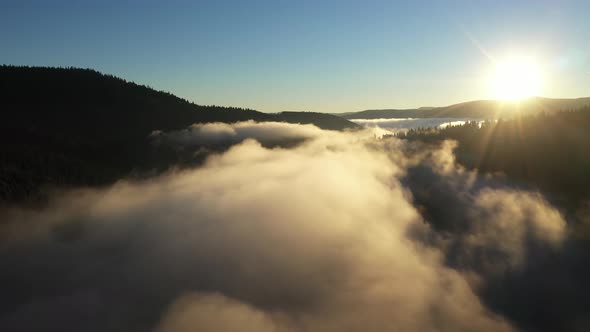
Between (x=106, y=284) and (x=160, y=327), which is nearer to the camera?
(x=160, y=327)

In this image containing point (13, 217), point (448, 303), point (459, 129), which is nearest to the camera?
point (448, 303)

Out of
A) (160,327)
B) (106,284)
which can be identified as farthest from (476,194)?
(106,284)

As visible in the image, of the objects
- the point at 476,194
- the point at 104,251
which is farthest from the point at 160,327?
the point at 476,194

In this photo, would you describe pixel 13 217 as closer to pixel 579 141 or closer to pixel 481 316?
pixel 481 316

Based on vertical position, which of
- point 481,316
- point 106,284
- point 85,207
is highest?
point 85,207

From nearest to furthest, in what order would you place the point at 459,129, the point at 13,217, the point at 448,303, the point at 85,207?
Answer: the point at 448,303, the point at 13,217, the point at 459,129, the point at 85,207

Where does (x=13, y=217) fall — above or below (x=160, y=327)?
above

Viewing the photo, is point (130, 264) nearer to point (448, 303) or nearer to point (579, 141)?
point (448, 303)

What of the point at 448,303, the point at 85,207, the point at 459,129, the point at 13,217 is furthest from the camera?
the point at 85,207

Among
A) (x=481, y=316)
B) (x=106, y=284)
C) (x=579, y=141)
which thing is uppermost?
(x=579, y=141)
